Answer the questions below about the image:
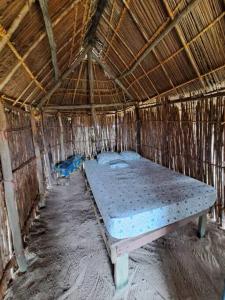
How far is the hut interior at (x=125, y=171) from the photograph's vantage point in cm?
192

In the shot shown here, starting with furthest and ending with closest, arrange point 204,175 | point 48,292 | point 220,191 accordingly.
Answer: point 204,175 → point 220,191 → point 48,292

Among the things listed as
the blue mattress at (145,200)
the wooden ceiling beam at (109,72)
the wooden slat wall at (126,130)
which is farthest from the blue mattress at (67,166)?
the wooden ceiling beam at (109,72)

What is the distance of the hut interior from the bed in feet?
0.04

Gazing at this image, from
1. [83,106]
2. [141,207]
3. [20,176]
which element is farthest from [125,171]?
[83,106]

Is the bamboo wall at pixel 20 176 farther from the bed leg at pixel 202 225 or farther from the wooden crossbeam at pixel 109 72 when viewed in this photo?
the bed leg at pixel 202 225

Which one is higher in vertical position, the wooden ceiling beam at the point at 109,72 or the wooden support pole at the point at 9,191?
the wooden ceiling beam at the point at 109,72

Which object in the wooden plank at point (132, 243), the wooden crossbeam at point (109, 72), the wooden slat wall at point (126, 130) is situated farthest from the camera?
the wooden slat wall at point (126, 130)

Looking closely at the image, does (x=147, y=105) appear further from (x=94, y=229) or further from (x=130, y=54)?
(x=94, y=229)

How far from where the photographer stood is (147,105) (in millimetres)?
→ 4957

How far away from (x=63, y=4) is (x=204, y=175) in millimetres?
3131

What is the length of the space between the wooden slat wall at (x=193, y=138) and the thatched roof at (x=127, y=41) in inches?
14.0

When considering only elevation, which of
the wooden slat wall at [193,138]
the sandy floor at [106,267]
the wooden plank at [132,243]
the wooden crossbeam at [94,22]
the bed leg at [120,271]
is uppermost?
the wooden crossbeam at [94,22]

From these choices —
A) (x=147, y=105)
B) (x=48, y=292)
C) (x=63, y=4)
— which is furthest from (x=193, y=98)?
(x=48, y=292)

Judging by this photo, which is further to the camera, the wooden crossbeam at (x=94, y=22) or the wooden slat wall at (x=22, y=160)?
the wooden crossbeam at (x=94, y=22)
